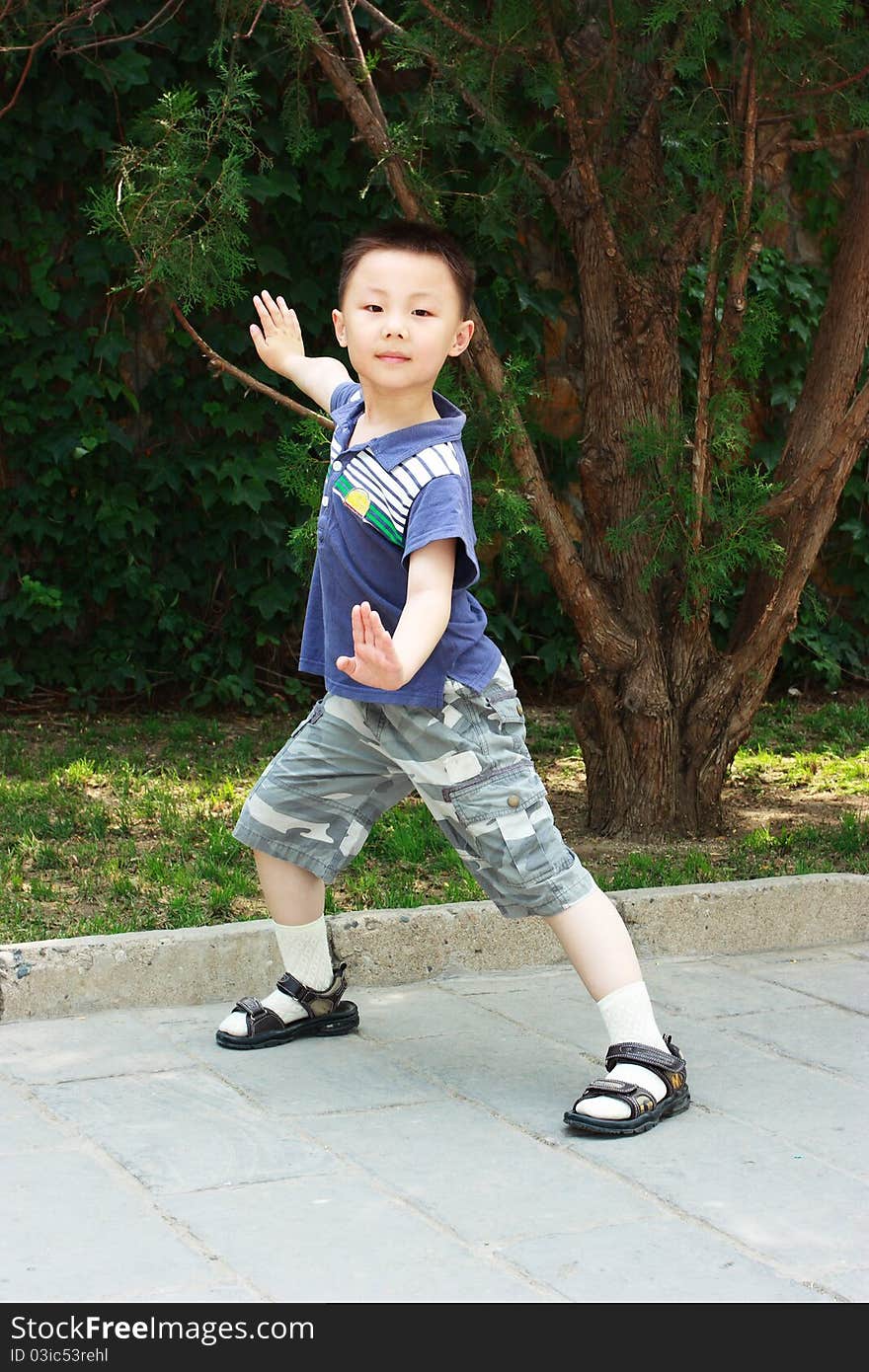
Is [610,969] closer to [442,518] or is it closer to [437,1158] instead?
[437,1158]

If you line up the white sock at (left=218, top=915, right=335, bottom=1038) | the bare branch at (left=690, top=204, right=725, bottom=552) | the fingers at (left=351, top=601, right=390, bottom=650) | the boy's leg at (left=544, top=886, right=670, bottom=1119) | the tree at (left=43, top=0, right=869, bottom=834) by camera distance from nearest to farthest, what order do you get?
the fingers at (left=351, top=601, right=390, bottom=650) < the boy's leg at (left=544, top=886, right=670, bottom=1119) < the white sock at (left=218, top=915, right=335, bottom=1038) < the tree at (left=43, top=0, right=869, bottom=834) < the bare branch at (left=690, top=204, right=725, bottom=552)

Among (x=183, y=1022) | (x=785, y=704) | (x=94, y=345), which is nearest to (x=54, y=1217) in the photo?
(x=183, y=1022)

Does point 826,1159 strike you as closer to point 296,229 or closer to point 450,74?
point 450,74

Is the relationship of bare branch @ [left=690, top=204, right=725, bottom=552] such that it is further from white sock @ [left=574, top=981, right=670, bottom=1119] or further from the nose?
white sock @ [left=574, top=981, right=670, bottom=1119]

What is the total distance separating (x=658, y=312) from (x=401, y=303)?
2148 mm

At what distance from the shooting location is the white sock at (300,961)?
3.68m

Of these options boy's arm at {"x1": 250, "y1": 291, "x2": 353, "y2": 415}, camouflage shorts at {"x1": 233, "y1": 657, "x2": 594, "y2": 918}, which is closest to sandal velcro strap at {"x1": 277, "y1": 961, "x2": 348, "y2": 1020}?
camouflage shorts at {"x1": 233, "y1": 657, "x2": 594, "y2": 918}

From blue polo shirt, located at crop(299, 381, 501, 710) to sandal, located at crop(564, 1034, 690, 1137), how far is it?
0.81 meters

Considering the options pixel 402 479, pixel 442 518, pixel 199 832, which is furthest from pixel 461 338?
pixel 199 832

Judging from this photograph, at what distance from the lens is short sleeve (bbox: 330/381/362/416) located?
3.63 meters

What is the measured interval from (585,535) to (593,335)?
654 mm

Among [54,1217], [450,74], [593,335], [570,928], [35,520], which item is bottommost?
[54,1217]

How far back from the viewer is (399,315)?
129 inches

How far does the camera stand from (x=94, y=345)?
22.8 feet
